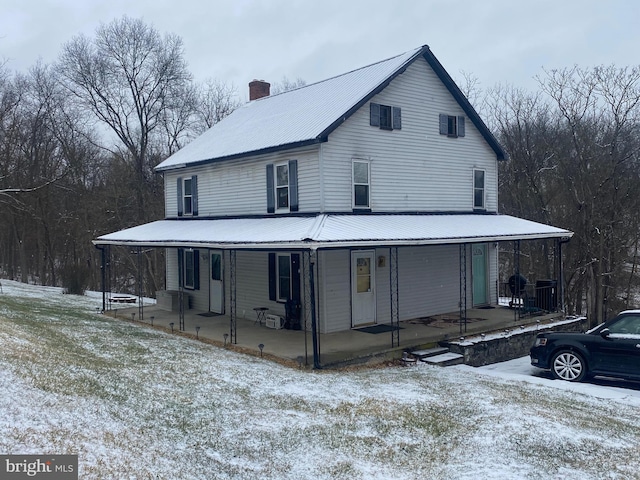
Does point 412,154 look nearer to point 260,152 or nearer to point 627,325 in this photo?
point 260,152

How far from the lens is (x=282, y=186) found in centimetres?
1578

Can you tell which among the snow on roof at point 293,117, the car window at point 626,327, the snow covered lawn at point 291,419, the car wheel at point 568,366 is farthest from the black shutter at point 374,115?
the car window at point 626,327

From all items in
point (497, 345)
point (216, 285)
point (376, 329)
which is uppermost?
point (216, 285)

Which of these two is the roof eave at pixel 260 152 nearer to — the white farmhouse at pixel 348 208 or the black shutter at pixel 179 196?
the white farmhouse at pixel 348 208

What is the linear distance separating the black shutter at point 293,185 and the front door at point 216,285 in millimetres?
3931

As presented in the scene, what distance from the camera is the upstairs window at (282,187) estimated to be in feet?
50.2

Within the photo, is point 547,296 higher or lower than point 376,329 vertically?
higher

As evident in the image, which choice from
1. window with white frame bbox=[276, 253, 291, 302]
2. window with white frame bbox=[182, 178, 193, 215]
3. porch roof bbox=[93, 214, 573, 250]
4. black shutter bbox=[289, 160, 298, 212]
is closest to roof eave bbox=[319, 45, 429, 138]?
black shutter bbox=[289, 160, 298, 212]

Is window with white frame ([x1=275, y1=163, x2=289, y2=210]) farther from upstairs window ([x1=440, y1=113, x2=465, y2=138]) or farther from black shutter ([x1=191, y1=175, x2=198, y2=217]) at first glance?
upstairs window ([x1=440, y1=113, x2=465, y2=138])

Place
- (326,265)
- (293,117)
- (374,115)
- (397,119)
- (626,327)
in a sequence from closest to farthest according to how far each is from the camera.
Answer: (626,327) < (326,265) < (374,115) < (397,119) < (293,117)

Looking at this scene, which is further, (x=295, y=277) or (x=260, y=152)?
(x=260, y=152)

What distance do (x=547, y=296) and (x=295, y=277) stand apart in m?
8.97

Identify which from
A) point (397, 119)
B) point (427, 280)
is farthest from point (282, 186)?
point (427, 280)

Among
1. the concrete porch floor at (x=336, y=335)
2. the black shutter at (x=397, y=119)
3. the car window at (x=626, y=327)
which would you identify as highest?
the black shutter at (x=397, y=119)
